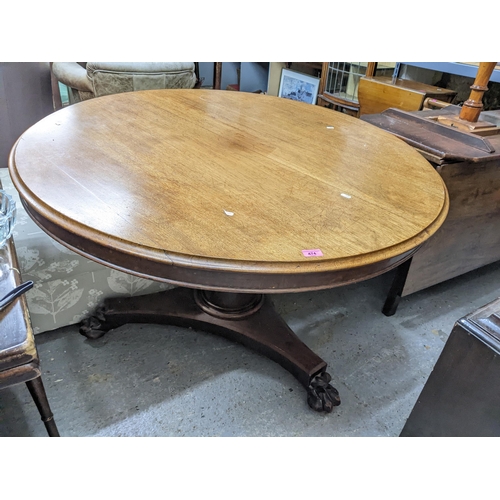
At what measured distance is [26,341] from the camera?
0.78 meters

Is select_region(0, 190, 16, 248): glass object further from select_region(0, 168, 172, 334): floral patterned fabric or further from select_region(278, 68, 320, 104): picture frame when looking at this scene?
select_region(278, 68, 320, 104): picture frame

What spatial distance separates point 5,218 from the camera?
39.8 inches

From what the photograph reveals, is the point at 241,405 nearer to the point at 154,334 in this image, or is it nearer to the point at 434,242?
the point at 154,334

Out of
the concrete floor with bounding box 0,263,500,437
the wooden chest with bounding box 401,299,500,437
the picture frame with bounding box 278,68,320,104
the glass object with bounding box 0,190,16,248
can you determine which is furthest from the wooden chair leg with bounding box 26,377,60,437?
the picture frame with bounding box 278,68,320,104

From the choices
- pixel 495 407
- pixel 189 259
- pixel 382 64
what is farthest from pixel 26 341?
pixel 382 64

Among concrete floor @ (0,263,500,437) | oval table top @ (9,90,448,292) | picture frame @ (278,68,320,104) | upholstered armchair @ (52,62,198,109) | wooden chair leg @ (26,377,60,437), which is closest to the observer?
oval table top @ (9,90,448,292)

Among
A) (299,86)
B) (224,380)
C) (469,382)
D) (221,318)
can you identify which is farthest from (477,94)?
(299,86)

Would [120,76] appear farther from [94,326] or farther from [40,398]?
[40,398]

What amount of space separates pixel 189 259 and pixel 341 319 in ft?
3.68

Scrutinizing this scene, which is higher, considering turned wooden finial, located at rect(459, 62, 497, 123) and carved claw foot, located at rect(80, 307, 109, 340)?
turned wooden finial, located at rect(459, 62, 497, 123)

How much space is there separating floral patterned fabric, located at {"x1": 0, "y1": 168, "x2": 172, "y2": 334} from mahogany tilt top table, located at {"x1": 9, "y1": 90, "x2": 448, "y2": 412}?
6 cm

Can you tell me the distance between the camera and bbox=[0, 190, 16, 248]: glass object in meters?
0.99

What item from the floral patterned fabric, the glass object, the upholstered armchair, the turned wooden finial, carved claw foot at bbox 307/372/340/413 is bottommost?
carved claw foot at bbox 307/372/340/413

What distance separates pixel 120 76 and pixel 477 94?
1528mm
